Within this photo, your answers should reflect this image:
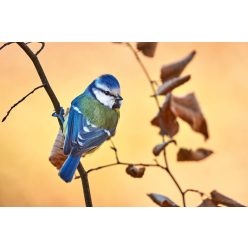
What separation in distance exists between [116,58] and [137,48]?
0.35 ft

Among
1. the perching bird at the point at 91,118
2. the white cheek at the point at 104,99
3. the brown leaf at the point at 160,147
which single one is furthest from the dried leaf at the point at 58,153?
the brown leaf at the point at 160,147

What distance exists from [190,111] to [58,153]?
25.3 inches

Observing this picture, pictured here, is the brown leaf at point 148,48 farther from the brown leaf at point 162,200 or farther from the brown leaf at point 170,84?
the brown leaf at point 162,200

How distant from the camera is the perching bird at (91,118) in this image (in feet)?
7.64

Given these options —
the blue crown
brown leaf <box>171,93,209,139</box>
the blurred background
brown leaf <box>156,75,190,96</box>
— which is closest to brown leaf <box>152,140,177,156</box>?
the blurred background

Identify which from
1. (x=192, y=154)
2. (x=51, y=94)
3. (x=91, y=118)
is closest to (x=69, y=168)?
(x=91, y=118)

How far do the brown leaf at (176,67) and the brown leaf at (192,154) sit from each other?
35 centimetres

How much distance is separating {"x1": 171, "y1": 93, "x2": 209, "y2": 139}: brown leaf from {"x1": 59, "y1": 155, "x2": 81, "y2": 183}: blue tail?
20.0 inches

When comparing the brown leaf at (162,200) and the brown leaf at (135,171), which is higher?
the brown leaf at (135,171)

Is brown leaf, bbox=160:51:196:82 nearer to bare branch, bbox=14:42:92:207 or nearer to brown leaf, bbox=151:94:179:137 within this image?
brown leaf, bbox=151:94:179:137

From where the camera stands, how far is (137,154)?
2318mm

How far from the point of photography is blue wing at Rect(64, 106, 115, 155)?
2.33 m

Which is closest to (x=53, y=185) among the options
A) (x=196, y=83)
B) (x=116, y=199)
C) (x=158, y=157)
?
Result: (x=116, y=199)
